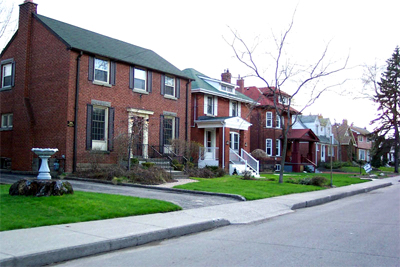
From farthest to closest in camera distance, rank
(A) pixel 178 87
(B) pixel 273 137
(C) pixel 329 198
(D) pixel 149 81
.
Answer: (B) pixel 273 137, (A) pixel 178 87, (D) pixel 149 81, (C) pixel 329 198

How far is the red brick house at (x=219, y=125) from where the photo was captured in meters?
25.5

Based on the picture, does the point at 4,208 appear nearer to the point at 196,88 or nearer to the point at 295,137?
the point at 196,88

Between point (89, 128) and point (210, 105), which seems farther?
point (210, 105)

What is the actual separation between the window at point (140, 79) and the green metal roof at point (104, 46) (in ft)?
1.49

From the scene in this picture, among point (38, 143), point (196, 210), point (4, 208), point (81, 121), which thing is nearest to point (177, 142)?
point (81, 121)

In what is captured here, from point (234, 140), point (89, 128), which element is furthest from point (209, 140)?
point (89, 128)

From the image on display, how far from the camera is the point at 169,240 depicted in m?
7.71

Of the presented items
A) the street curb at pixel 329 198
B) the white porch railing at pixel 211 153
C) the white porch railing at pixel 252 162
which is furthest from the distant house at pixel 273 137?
the street curb at pixel 329 198

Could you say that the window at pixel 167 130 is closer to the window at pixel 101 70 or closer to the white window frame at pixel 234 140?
the window at pixel 101 70

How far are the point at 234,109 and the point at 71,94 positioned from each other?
53.7ft

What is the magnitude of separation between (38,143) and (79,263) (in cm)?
1462

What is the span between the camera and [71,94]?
17969mm

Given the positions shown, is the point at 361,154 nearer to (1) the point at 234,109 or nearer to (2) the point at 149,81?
(1) the point at 234,109

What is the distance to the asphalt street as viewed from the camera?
19.5ft
